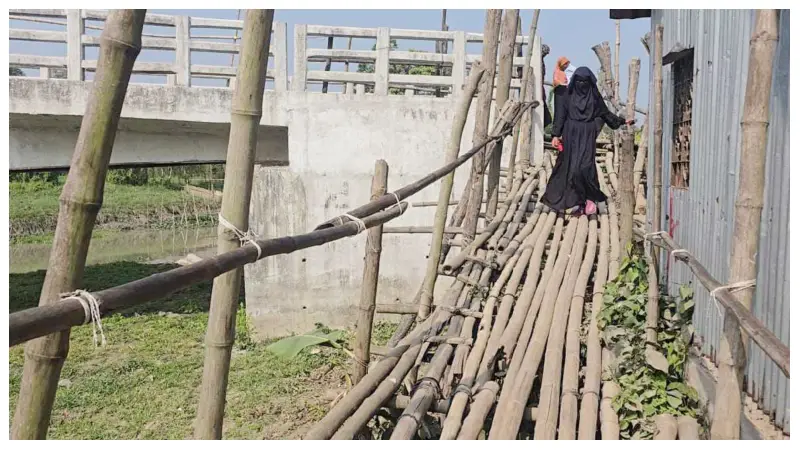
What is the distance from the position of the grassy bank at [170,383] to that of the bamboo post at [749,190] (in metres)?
3.73

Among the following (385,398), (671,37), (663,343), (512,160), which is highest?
(671,37)

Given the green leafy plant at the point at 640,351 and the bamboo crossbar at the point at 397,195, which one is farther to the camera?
the green leafy plant at the point at 640,351

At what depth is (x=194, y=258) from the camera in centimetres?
167

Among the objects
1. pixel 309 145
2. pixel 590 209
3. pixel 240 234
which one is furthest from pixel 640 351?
pixel 309 145

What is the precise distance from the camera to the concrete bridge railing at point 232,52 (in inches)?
293

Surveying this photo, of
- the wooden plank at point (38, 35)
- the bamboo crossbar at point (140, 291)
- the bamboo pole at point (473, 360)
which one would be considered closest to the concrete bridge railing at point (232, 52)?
the wooden plank at point (38, 35)

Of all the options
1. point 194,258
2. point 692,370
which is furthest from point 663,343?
point 194,258

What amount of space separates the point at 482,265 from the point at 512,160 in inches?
116

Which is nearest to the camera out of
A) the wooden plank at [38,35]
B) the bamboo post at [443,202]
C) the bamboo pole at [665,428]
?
the bamboo pole at [665,428]

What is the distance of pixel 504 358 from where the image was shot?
3400mm

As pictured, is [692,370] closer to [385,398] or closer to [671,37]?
[385,398]

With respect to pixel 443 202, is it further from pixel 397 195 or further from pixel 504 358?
pixel 397 195

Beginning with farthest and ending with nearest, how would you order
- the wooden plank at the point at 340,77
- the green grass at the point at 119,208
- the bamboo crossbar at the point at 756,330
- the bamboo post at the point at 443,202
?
1. the green grass at the point at 119,208
2. the wooden plank at the point at 340,77
3. the bamboo post at the point at 443,202
4. the bamboo crossbar at the point at 756,330

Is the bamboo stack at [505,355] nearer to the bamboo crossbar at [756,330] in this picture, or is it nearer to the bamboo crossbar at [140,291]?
the bamboo crossbar at [140,291]
